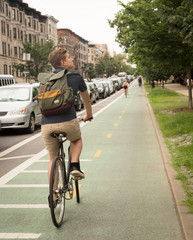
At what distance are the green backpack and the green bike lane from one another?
1.36m

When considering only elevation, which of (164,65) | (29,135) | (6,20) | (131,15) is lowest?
(29,135)

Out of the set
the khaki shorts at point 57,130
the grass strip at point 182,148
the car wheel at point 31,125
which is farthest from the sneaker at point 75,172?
the car wheel at point 31,125

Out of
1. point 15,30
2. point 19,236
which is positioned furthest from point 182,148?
point 15,30

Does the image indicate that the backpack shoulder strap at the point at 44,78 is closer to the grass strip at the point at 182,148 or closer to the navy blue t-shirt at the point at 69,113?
the navy blue t-shirt at the point at 69,113

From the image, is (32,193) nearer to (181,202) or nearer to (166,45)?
(181,202)

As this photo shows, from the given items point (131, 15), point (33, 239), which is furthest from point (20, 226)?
point (131, 15)

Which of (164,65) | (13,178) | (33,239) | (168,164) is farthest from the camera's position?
(164,65)

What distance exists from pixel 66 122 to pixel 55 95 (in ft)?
1.17

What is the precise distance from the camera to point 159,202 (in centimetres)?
530

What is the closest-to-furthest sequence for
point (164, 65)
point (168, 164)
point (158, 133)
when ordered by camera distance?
point (168, 164) → point (158, 133) → point (164, 65)

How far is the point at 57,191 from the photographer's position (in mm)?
4211

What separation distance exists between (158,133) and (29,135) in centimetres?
447

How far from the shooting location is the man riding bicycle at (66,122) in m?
4.26

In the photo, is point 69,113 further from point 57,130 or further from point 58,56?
point 58,56
